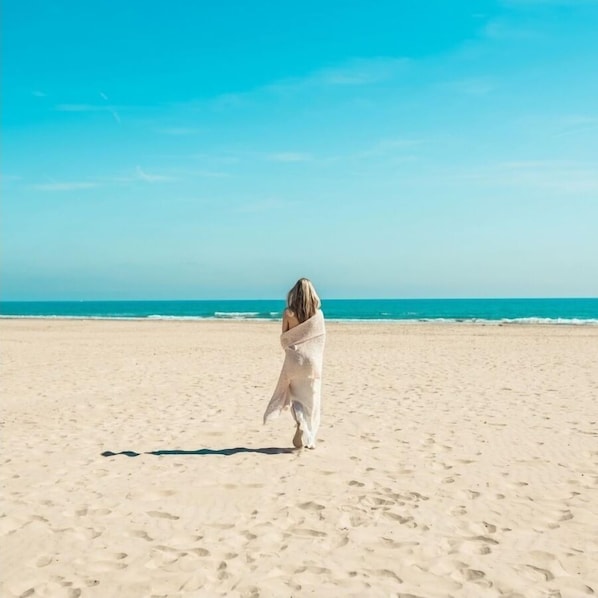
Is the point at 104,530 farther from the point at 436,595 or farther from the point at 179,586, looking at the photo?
the point at 436,595

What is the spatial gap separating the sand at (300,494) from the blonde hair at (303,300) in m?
1.60

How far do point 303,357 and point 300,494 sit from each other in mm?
1874

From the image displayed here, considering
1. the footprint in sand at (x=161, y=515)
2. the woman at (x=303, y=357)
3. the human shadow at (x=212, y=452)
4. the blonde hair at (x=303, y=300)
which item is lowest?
the footprint in sand at (x=161, y=515)

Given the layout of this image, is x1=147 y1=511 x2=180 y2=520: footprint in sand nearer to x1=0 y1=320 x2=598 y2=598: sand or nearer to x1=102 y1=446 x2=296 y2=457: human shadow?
x1=0 y1=320 x2=598 y2=598: sand

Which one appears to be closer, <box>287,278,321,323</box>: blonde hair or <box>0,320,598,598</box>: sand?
<box>0,320,598,598</box>: sand

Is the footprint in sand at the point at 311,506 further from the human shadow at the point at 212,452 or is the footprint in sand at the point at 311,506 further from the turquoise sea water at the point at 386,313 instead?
the turquoise sea water at the point at 386,313

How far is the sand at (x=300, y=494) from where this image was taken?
4.03 m

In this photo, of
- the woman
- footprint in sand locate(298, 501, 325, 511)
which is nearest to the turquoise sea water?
the woman

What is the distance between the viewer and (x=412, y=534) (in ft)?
15.4

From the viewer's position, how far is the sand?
159 inches

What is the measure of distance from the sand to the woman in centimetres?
37

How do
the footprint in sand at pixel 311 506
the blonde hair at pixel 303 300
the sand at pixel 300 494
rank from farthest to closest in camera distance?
the blonde hair at pixel 303 300, the footprint in sand at pixel 311 506, the sand at pixel 300 494

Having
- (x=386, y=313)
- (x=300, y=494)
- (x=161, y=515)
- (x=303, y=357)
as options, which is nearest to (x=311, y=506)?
(x=300, y=494)

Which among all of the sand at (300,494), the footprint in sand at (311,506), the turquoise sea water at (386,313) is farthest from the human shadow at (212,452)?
the turquoise sea water at (386,313)
